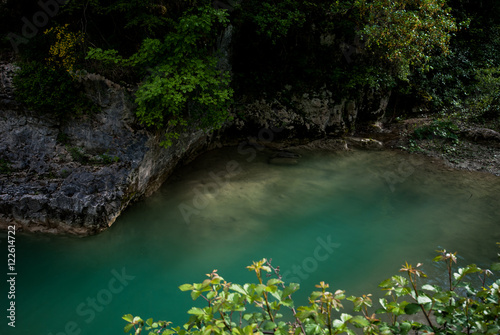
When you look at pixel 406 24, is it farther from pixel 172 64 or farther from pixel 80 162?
pixel 80 162

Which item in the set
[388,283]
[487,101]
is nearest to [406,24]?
[487,101]

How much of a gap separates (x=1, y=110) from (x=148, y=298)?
15.5 ft

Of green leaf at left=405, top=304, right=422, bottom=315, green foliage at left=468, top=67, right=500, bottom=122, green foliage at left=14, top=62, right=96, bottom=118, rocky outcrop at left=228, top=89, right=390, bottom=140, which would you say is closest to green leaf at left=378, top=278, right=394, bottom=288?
green leaf at left=405, top=304, right=422, bottom=315

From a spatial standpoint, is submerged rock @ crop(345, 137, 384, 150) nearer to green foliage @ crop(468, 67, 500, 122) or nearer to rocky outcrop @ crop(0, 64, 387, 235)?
green foliage @ crop(468, 67, 500, 122)

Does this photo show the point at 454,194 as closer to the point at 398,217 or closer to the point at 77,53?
the point at 398,217

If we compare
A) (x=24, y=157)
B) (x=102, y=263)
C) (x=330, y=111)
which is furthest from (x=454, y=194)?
(x=24, y=157)

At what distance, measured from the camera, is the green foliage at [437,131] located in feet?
32.1

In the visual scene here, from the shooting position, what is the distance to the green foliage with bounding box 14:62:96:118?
5.81m

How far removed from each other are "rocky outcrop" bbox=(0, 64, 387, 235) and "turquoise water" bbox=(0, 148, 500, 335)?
1.24ft

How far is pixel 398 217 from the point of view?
6.28 meters

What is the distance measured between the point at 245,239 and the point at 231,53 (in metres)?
5.33

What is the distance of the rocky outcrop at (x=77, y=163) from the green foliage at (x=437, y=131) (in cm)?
814

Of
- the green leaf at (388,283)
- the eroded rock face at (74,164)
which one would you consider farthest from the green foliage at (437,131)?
the green leaf at (388,283)

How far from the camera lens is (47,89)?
5.89 meters
